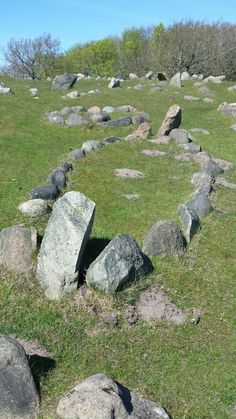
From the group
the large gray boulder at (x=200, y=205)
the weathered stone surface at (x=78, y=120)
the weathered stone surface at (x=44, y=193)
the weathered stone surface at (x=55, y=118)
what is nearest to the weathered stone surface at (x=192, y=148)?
the weathered stone surface at (x=78, y=120)

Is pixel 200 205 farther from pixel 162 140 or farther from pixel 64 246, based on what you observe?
pixel 162 140

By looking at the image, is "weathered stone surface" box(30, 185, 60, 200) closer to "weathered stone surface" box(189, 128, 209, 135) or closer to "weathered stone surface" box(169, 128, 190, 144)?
"weathered stone surface" box(169, 128, 190, 144)

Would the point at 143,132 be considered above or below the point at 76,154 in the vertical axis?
below

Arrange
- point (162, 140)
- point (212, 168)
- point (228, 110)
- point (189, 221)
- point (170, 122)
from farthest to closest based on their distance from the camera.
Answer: point (228, 110) < point (170, 122) < point (162, 140) < point (212, 168) < point (189, 221)

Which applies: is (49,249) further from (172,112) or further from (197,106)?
(197,106)

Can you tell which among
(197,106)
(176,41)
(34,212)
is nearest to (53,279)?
(34,212)

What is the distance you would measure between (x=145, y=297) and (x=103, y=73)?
220ft

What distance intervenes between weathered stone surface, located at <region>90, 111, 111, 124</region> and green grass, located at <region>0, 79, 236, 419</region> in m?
5.27

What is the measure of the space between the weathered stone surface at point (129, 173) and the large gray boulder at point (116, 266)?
7.21 m

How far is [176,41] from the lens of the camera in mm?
51531

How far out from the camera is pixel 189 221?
1180 centimetres

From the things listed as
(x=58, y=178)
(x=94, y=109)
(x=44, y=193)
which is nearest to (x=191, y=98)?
(x=94, y=109)

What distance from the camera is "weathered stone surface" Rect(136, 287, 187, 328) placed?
895cm

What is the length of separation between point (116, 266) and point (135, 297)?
698 mm
